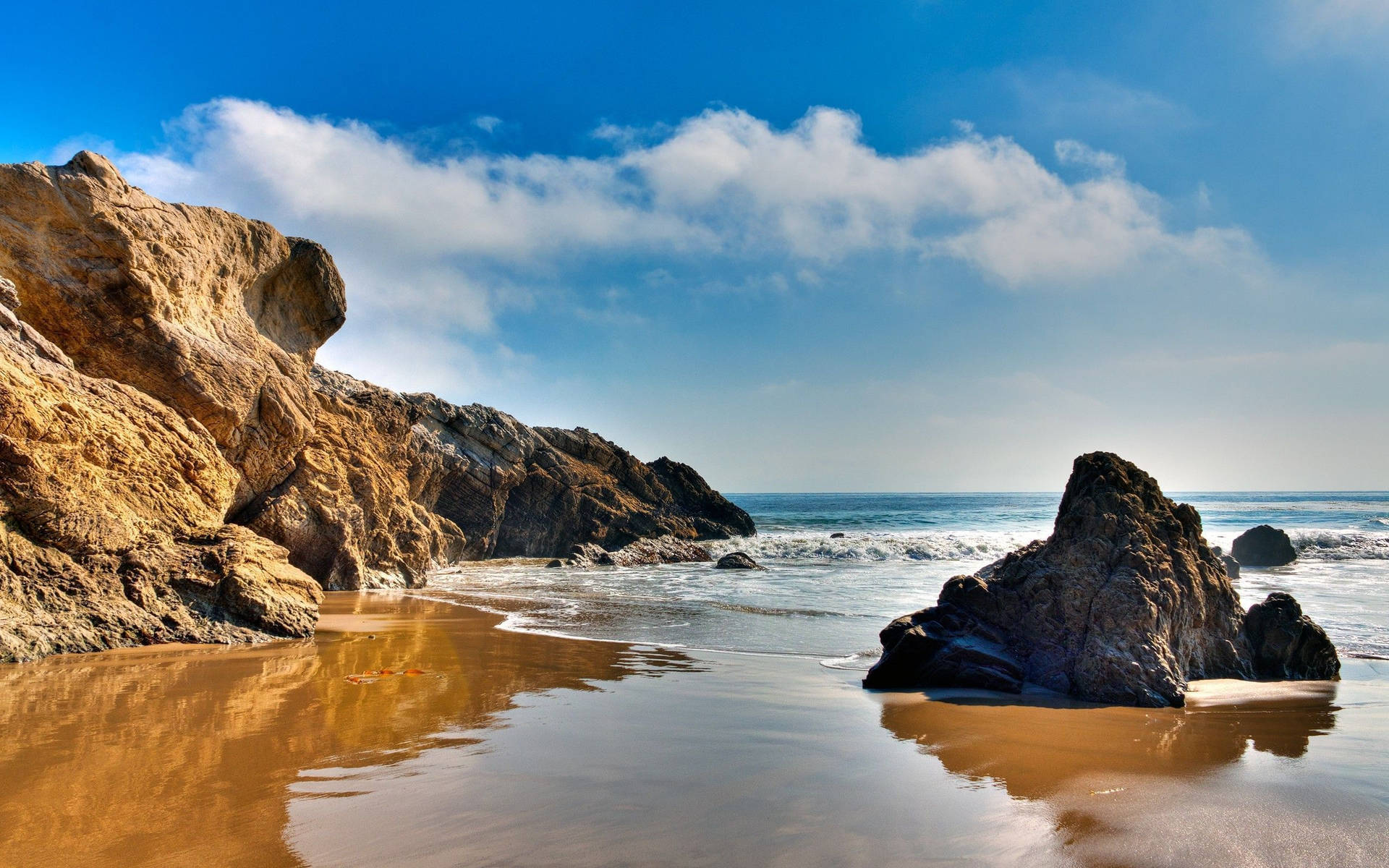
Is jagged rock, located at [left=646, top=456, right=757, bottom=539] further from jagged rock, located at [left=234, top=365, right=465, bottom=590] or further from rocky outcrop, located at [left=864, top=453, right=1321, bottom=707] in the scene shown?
rocky outcrop, located at [left=864, top=453, right=1321, bottom=707]

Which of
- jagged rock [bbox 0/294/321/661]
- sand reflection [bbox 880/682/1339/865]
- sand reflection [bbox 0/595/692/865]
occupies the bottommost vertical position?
sand reflection [bbox 880/682/1339/865]

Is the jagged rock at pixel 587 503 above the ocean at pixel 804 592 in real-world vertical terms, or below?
above

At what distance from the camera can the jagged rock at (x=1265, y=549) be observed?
71.2 feet

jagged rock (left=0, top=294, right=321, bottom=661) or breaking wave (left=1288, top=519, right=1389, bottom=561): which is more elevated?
jagged rock (left=0, top=294, right=321, bottom=661)

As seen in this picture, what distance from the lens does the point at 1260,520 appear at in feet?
152

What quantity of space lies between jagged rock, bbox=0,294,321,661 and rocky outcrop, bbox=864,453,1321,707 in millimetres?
6594

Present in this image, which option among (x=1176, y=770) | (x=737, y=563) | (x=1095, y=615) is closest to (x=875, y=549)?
(x=737, y=563)

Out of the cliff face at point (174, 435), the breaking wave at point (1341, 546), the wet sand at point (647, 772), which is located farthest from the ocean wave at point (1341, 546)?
the cliff face at point (174, 435)

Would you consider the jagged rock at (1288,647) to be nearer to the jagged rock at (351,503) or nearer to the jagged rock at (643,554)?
the jagged rock at (351,503)

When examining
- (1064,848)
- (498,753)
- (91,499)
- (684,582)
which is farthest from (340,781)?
(684,582)

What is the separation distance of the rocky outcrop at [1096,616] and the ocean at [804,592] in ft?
4.45

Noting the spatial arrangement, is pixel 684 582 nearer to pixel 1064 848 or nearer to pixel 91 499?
pixel 91 499

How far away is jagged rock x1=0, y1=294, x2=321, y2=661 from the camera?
6.55m

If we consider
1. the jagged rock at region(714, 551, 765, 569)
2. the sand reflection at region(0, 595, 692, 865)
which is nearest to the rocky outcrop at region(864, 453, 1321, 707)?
the sand reflection at region(0, 595, 692, 865)
